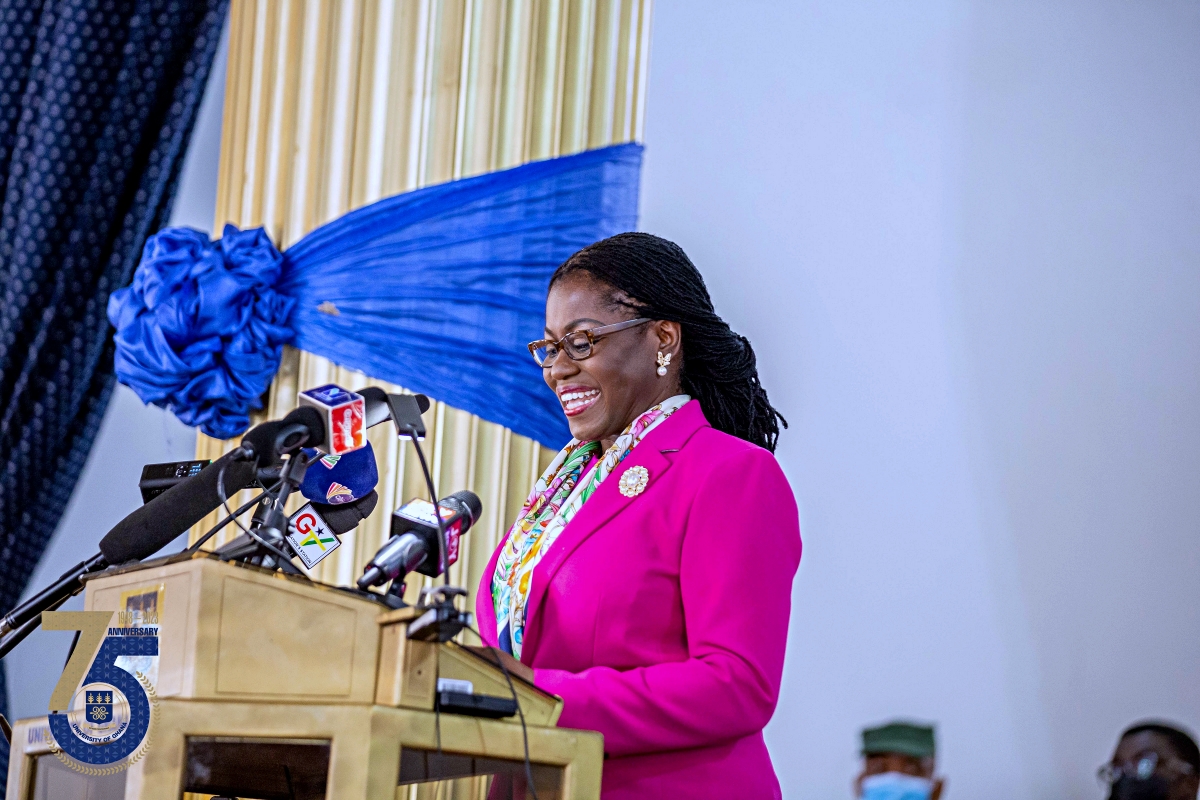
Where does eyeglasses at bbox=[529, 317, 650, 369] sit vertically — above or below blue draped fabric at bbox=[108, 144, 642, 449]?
below

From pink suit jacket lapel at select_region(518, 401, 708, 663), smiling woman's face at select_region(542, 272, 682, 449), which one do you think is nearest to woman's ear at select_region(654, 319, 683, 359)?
smiling woman's face at select_region(542, 272, 682, 449)

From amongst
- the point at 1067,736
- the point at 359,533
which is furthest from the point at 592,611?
the point at 1067,736

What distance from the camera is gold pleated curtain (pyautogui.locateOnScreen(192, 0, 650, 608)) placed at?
250 cm

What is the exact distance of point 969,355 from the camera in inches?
111

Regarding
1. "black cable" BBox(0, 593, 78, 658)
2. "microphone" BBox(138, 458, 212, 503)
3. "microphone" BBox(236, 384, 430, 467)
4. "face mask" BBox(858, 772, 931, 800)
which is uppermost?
"microphone" BBox(236, 384, 430, 467)

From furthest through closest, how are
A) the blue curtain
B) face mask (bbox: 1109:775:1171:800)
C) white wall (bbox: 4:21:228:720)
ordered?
white wall (bbox: 4:21:228:720), the blue curtain, face mask (bbox: 1109:775:1171:800)

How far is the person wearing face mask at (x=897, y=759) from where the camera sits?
116 centimetres

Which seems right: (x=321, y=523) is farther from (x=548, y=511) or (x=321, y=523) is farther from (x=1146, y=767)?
(x=1146, y=767)

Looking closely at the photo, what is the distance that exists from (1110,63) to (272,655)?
249cm

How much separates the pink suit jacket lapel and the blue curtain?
1.64 m

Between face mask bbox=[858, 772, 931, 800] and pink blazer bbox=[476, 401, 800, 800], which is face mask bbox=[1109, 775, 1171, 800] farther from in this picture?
face mask bbox=[858, 772, 931, 800]

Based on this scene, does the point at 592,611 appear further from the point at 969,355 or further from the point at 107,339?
the point at 107,339

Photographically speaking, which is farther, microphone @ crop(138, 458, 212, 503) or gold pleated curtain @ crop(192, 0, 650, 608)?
gold pleated curtain @ crop(192, 0, 650, 608)

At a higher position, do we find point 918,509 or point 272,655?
point 918,509
